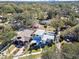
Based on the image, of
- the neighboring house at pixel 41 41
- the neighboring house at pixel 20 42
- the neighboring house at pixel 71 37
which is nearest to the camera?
the neighboring house at pixel 41 41

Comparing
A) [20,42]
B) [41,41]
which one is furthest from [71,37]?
[20,42]

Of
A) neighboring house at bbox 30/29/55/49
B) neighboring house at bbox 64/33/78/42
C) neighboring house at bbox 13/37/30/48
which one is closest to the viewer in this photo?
neighboring house at bbox 30/29/55/49

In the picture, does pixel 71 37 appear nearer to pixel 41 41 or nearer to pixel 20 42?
pixel 41 41

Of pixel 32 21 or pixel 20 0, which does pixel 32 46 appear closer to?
pixel 32 21

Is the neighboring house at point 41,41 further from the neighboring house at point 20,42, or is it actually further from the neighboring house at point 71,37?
the neighboring house at point 71,37

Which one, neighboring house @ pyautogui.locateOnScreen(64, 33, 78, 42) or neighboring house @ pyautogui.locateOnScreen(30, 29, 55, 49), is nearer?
neighboring house @ pyautogui.locateOnScreen(30, 29, 55, 49)

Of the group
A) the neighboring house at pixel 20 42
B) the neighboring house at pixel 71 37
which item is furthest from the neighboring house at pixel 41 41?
the neighboring house at pixel 71 37

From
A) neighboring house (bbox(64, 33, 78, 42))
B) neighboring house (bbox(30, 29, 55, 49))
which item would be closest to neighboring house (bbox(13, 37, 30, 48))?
neighboring house (bbox(30, 29, 55, 49))

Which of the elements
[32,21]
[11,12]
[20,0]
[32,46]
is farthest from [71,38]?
[20,0]

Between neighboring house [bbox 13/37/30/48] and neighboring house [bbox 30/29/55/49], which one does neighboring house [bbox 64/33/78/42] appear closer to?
neighboring house [bbox 30/29/55/49]

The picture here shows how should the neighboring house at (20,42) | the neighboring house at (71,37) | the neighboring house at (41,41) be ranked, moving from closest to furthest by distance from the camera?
1. the neighboring house at (41,41)
2. the neighboring house at (20,42)
3. the neighboring house at (71,37)

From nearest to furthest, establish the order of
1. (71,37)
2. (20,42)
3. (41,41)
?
1. (41,41)
2. (20,42)
3. (71,37)
